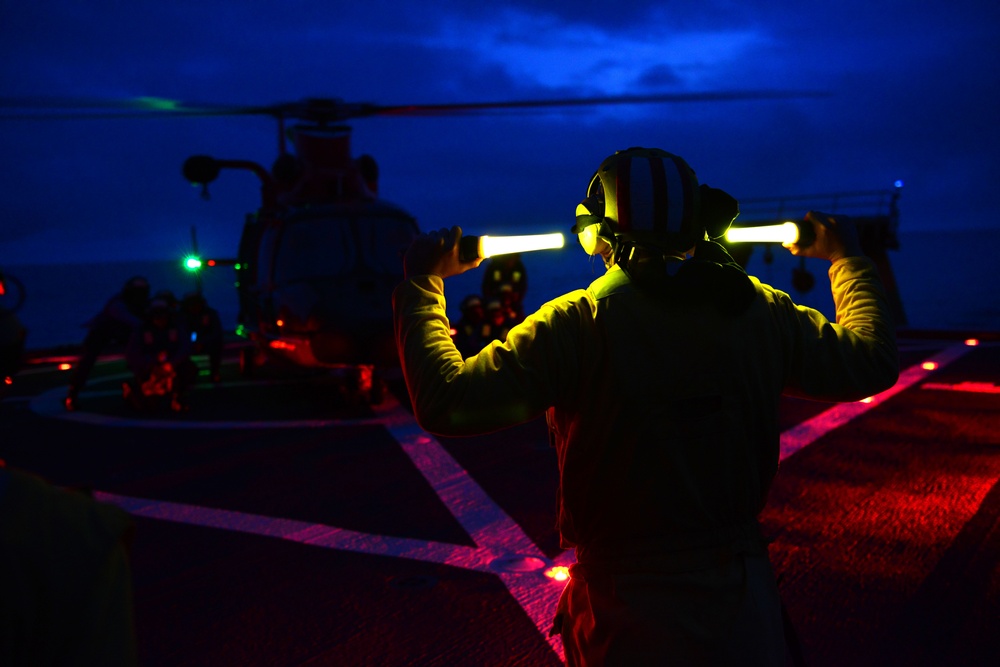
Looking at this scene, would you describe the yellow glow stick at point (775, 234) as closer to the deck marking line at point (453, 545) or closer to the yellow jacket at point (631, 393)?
the yellow jacket at point (631, 393)

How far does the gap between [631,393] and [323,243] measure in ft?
30.3

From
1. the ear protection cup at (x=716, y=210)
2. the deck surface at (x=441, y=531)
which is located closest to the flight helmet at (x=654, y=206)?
the ear protection cup at (x=716, y=210)

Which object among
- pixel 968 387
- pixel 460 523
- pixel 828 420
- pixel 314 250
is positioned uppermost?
pixel 314 250

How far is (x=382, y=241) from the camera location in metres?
10.6

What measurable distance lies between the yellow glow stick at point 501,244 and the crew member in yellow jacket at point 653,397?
35 mm

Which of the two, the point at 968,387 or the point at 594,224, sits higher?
the point at 594,224

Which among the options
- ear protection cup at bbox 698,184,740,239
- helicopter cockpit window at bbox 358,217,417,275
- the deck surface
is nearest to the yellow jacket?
ear protection cup at bbox 698,184,740,239

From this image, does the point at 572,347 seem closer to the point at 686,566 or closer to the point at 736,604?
the point at 686,566

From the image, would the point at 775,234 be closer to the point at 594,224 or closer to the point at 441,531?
the point at 594,224

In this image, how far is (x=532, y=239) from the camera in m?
2.16

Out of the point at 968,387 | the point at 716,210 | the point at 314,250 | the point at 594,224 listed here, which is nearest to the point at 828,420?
the point at 968,387

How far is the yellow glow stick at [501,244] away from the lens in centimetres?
195

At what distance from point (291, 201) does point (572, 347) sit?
11.0m

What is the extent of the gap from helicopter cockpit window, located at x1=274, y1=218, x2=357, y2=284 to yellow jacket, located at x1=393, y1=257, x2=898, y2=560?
8725 millimetres
